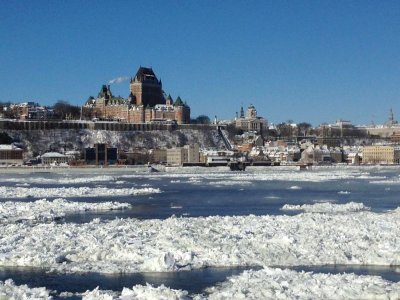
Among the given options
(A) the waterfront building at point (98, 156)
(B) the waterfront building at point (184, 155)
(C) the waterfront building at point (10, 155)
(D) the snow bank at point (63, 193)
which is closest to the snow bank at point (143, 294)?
(D) the snow bank at point (63, 193)

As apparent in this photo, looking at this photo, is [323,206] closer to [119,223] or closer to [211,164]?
[119,223]

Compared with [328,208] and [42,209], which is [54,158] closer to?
[42,209]

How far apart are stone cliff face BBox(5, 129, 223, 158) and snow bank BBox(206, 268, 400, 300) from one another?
363ft

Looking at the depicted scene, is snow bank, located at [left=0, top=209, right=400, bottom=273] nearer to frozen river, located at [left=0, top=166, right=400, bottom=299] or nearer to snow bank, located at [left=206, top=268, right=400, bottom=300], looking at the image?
frozen river, located at [left=0, top=166, right=400, bottom=299]

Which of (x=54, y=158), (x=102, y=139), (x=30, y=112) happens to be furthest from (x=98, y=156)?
(x=30, y=112)

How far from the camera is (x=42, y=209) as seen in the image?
99.3 feet

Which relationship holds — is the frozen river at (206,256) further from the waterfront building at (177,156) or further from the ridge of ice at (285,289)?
the waterfront building at (177,156)

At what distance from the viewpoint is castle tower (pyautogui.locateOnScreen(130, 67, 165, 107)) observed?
6693 inches

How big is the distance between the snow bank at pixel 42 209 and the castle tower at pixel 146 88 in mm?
135676

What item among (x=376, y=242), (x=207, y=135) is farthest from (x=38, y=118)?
(x=376, y=242)

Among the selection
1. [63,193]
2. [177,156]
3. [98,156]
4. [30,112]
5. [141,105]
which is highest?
[141,105]

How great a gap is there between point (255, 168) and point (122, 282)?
92392mm

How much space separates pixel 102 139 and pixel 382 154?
56.8 meters

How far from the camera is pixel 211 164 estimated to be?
370 ft
